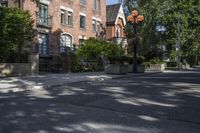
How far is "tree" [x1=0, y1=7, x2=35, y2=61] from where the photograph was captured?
2327cm

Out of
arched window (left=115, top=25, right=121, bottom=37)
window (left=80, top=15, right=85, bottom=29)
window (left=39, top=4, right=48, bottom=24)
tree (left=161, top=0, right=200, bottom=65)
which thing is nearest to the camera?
window (left=39, top=4, right=48, bottom=24)

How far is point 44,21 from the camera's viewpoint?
111 feet

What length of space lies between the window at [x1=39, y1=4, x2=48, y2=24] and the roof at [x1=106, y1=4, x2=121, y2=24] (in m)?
16.3

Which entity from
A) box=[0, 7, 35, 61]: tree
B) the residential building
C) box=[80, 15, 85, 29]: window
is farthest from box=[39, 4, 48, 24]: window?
the residential building

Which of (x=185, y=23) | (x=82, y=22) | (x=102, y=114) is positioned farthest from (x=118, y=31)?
(x=102, y=114)

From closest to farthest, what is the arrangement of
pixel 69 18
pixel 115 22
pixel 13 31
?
pixel 13 31 → pixel 69 18 → pixel 115 22

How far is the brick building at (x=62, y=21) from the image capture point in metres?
32.7

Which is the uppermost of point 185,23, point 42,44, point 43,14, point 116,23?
point 185,23

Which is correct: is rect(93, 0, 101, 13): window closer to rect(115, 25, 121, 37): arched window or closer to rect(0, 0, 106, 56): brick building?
rect(0, 0, 106, 56): brick building

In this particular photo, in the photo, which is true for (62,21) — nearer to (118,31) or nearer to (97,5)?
(97,5)

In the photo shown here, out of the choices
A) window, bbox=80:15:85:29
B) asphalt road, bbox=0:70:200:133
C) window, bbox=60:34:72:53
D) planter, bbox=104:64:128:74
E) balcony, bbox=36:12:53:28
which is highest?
window, bbox=80:15:85:29

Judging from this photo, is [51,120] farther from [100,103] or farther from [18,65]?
[18,65]

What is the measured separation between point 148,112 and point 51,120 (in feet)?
8.77

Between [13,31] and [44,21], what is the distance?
1067 centimetres
